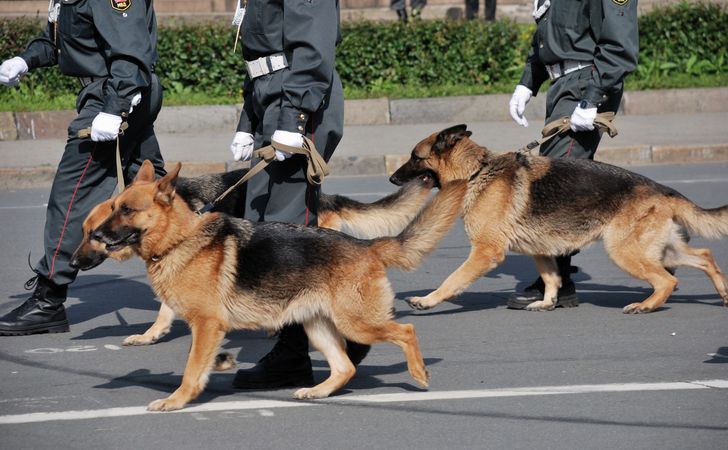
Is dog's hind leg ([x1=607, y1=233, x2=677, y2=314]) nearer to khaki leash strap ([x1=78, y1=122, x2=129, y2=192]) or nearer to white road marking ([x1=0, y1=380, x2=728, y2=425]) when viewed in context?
white road marking ([x1=0, y1=380, x2=728, y2=425])

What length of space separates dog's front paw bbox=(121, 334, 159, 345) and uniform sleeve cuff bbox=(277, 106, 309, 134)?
5.38ft

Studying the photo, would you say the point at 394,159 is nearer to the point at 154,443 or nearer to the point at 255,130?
the point at 255,130

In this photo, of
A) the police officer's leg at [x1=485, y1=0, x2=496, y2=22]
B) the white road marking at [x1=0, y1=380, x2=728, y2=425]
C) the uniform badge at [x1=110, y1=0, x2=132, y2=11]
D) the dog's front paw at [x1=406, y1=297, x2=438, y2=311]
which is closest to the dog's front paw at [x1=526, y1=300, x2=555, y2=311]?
the dog's front paw at [x1=406, y1=297, x2=438, y2=311]

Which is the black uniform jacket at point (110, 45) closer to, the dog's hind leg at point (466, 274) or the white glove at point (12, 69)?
the white glove at point (12, 69)

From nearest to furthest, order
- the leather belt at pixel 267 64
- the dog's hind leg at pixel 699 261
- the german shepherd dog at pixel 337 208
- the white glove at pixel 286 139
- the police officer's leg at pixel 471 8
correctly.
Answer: the white glove at pixel 286 139 → the leather belt at pixel 267 64 → the german shepherd dog at pixel 337 208 → the dog's hind leg at pixel 699 261 → the police officer's leg at pixel 471 8

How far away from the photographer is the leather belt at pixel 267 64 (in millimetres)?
5277

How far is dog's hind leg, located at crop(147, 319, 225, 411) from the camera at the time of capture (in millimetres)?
4727

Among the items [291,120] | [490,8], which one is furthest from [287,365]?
[490,8]

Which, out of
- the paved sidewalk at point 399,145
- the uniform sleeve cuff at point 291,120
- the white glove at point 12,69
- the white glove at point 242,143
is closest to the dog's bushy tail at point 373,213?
the white glove at point 242,143

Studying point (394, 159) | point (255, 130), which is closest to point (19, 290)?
point (255, 130)

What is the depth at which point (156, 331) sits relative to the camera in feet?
20.0

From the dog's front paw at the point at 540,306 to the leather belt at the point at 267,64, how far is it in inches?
96.1

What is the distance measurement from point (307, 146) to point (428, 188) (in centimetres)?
88

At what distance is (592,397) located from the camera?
4895mm
